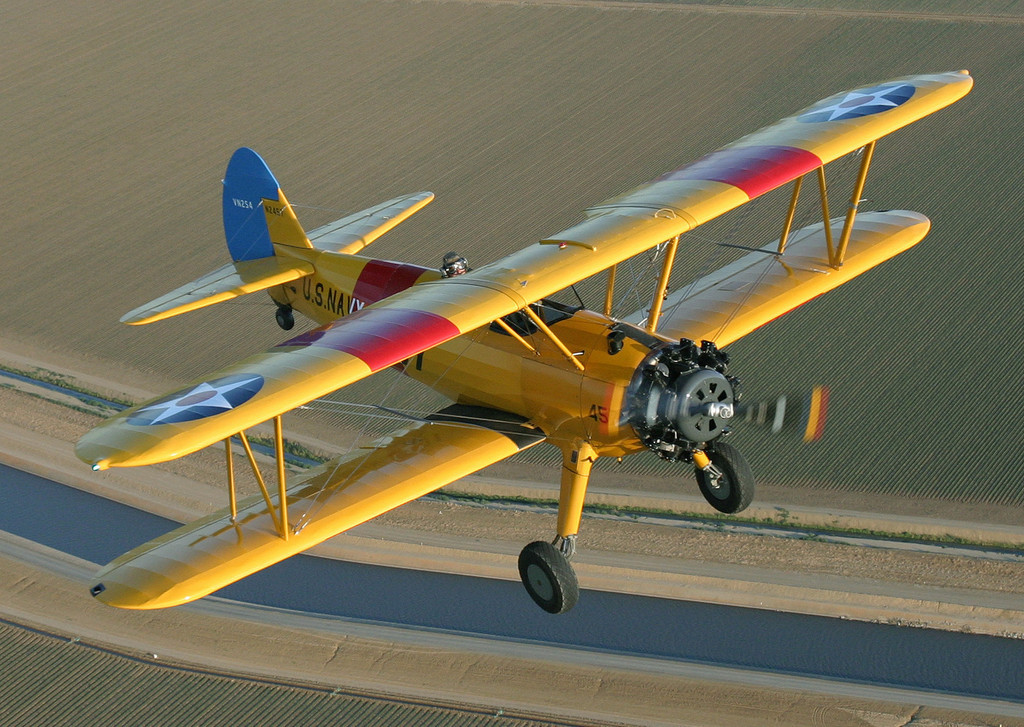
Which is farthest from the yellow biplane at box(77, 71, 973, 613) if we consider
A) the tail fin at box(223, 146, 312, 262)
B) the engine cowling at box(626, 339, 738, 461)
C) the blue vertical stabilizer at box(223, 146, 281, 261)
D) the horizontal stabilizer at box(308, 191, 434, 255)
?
the blue vertical stabilizer at box(223, 146, 281, 261)

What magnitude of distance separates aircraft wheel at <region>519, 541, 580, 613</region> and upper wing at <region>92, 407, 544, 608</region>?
→ 1.02m

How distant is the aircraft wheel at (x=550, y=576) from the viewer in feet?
42.7

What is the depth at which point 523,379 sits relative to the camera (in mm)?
13594

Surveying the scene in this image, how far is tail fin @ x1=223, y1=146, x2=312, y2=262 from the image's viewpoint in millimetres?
17922

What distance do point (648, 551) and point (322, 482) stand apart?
632 cm

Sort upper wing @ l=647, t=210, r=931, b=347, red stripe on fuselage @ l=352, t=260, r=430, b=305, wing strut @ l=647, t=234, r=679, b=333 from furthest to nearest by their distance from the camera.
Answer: red stripe on fuselage @ l=352, t=260, r=430, b=305
upper wing @ l=647, t=210, r=931, b=347
wing strut @ l=647, t=234, r=679, b=333

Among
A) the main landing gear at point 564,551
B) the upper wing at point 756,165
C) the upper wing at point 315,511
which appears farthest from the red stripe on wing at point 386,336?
the main landing gear at point 564,551

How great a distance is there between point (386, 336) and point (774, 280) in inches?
231

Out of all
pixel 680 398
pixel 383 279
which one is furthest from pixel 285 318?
pixel 680 398

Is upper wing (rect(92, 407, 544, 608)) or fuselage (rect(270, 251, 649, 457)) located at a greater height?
fuselage (rect(270, 251, 649, 457))

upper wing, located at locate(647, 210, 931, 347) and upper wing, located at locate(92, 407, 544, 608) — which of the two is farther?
upper wing, located at locate(647, 210, 931, 347)

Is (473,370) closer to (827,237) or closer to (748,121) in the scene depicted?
(827,237)

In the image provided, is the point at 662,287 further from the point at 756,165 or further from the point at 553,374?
the point at 756,165

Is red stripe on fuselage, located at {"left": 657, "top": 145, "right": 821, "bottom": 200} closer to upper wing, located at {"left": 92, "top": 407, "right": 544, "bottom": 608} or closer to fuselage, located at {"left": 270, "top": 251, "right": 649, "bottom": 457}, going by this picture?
fuselage, located at {"left": 270, "top": 251, "right": 649, "bottom": 457}
